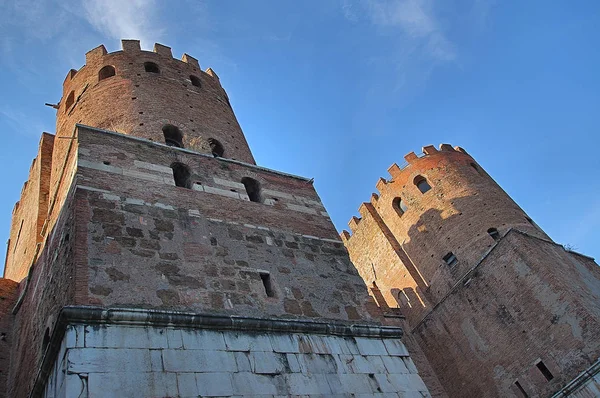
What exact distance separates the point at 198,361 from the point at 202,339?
34cm

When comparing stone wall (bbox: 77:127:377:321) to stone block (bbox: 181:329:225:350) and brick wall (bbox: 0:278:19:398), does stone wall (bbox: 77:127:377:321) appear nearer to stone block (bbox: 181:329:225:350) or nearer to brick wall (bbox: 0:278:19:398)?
stone block (bbox: 181:329:225:350)

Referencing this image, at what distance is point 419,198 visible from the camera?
19.0 metres

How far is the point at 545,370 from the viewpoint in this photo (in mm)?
12891

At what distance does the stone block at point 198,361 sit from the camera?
5.72 meters

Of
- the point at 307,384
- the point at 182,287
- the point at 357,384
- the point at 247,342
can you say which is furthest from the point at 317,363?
the point at 182,287

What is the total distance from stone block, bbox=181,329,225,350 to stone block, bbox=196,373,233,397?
394mm

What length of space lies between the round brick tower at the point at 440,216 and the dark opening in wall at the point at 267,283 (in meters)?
10.0

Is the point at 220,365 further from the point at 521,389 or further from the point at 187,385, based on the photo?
the point at 521,389

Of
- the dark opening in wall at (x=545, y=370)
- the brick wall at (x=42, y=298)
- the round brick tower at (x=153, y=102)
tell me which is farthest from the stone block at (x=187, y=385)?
the dark opening in wall at (x=545, y=370)

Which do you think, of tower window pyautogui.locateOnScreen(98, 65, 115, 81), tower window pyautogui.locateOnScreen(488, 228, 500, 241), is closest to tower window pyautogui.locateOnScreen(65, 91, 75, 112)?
tower window pyautogui.locateOnScreen(98, 65, 115, 81)

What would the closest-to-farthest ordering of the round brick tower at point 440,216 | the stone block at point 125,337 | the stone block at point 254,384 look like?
1. the stone block at point 125,337
2. the stone block at point 254,384
3. the round brick tower at point 440,216

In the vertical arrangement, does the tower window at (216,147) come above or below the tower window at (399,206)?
below

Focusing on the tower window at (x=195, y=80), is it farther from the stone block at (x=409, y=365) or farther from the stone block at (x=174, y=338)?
the stone block at (x=409, y=365)

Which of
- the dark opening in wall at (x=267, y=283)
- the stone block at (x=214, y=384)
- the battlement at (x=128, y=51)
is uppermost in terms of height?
the battlement at (x=128, y=51)
